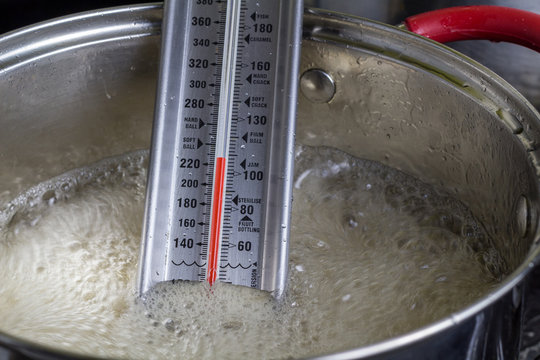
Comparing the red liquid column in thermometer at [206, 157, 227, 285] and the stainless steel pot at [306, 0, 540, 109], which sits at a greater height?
the stainless steel pot at [306, 0, 540, 109]

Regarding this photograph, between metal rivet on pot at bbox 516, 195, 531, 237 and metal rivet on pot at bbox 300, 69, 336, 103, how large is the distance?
1.24 ft

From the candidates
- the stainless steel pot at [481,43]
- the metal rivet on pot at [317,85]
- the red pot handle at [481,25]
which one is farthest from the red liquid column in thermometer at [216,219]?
the stainless steel pot at [481,43]

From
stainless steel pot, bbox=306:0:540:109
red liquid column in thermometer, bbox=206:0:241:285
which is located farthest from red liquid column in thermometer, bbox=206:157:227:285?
stainless steel pot, bbox=306:0:540:109

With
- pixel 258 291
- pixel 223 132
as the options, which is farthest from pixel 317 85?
pixel 258 291

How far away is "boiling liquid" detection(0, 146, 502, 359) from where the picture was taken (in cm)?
88

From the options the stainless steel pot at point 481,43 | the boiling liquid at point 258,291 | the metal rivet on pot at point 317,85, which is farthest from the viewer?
the stainless steel pot at point 481,43

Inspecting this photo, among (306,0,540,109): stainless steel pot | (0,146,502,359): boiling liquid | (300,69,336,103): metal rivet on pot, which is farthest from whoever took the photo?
(306,0,540,109): stainless steel pot

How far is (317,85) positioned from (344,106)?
0.06m

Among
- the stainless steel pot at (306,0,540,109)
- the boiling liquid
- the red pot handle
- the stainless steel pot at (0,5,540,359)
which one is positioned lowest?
the boiling liquid

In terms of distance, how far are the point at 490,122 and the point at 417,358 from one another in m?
0.50

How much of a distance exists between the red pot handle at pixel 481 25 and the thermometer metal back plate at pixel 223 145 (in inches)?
8.9

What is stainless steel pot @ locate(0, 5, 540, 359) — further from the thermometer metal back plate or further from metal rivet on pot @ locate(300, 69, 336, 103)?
the thermometer metal back plate

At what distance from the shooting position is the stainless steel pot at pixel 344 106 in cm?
98

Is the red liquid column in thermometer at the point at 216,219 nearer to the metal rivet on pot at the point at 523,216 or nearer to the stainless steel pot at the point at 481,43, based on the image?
the metal rivet on pot at the point at 523,216
